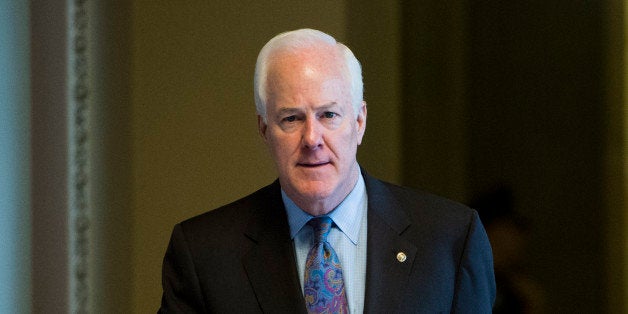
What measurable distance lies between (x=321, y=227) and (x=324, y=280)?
0.35 feet

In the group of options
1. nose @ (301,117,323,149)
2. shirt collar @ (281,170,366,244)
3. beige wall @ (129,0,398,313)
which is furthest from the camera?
beige wall @ (129,0,398,313)

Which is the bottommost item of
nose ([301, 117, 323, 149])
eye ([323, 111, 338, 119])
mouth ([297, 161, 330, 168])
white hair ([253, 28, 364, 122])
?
mouth ([297, 161, 330, 168])

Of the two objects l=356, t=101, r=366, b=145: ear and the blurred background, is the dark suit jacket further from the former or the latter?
the blurred background

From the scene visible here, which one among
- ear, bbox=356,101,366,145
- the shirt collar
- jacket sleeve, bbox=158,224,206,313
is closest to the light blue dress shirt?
the shirt collar

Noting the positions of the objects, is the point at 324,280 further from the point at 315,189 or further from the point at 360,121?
the point at 360,121

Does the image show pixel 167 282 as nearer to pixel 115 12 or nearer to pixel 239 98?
pixel 239 98

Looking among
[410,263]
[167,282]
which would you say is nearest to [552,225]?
[410,263]

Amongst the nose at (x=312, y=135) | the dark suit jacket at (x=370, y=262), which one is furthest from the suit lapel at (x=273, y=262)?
the nose at (x=312, y=135)

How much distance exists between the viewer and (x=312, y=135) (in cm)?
168

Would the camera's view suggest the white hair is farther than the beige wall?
No

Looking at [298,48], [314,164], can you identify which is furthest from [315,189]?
[298,48]

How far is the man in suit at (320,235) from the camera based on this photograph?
67.7 inches

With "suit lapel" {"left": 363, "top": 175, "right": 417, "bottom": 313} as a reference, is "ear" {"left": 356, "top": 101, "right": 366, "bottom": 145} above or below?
above

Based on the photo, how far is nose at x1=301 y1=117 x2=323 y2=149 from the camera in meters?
1.68
